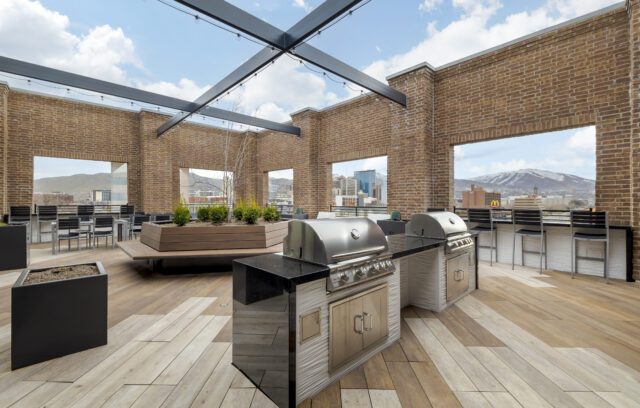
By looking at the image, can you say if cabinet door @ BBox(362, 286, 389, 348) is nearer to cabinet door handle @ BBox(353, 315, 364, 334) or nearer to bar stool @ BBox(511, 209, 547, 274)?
cabinet door handle @ BBox(353, 315, 364, 334)

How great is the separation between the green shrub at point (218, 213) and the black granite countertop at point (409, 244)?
3.17 m

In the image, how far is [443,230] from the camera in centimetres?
301

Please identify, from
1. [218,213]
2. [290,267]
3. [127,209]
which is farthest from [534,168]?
[127,209]

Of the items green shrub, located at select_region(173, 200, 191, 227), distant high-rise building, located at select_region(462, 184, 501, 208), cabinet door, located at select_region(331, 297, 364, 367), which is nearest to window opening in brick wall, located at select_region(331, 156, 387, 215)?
distant high-rise building, located at select_region(462, 184, 501, 208)

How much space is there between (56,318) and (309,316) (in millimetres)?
1908

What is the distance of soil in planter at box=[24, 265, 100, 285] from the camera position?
2023 mm

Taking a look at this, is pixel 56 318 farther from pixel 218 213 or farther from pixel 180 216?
pixel 218 213

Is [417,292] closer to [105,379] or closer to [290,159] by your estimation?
[105,379]

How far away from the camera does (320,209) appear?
8891mm

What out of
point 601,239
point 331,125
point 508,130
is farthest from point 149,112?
point 601,239

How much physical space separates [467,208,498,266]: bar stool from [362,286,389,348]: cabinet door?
381 cm

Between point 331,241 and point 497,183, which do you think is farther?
point 497,183

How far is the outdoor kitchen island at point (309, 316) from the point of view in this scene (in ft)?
4.86

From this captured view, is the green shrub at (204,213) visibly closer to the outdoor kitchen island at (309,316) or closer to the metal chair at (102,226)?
the metal chair at (102,226)
